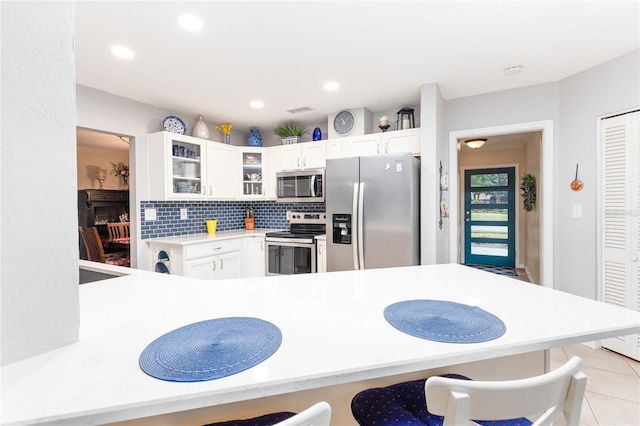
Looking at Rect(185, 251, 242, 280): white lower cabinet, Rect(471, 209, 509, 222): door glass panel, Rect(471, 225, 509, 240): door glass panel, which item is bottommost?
Rect(185, 251, 242, 280): white lower cabinet

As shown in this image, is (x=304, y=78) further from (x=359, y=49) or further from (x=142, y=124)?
(x=142, y=124)

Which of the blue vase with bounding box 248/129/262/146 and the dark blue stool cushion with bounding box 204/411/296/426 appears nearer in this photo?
the dark blue stool cushion with bounding box 204/411/296/426

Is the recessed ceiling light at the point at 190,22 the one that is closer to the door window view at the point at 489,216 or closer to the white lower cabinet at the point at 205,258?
the white lower cabinet at the point at 205,258

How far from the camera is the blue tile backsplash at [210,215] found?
3.54 metres

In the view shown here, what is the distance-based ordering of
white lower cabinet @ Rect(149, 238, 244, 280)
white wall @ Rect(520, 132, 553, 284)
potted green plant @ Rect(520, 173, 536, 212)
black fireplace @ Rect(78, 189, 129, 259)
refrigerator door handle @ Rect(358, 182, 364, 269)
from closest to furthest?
refrigerator door handle @ Rect(358, 182, 364, 269) → white lower cabinet @ Rect(149, 238, 244, 280) → white wall @ Rect(520, 132, 553, 284) → potted green plant @ Rect(520, 173, 536, 212) → black fireplace @ Rect(78, 189, 129, 259)

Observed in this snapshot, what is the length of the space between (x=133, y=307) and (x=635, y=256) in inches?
136

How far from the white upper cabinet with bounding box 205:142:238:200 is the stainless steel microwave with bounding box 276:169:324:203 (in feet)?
1.97

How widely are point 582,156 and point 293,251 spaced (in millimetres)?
3046

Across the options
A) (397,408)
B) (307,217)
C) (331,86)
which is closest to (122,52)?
(331,86)

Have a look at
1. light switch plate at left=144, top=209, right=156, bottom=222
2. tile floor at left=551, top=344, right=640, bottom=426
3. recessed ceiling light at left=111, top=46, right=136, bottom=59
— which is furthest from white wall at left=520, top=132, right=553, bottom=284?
light switch plate at left=144, top=209, right=156, bottom=222

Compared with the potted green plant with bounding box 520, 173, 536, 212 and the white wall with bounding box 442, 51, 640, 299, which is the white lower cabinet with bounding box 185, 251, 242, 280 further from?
the potted green plant with bounding box 520, 173, 536, 212

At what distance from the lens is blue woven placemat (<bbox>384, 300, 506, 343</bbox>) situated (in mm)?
895

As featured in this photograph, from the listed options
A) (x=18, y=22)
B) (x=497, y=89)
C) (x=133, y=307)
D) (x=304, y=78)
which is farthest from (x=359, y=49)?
(x=133, y=307)

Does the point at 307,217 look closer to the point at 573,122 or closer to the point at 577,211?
the point at 577,211
